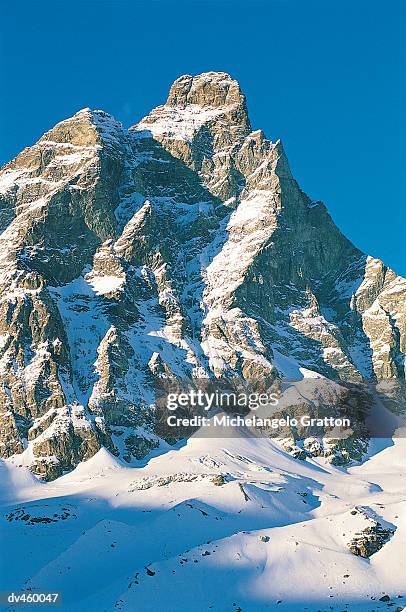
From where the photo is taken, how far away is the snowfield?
274 ft

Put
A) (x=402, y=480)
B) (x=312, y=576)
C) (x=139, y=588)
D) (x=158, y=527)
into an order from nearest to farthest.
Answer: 1. (x=139, y=588)
2. (x=312, y=576)
3. (x=158, y=527)
4. (x=402, y=480)

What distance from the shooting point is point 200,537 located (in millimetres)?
107312

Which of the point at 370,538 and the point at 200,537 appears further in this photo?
the point at 200,537

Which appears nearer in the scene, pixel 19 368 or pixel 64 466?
pixel 64 466

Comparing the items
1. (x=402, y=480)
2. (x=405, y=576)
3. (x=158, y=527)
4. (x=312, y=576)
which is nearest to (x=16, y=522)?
(x=158, y=527)

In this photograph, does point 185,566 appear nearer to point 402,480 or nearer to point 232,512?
point 232,512

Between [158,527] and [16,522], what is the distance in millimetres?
33305

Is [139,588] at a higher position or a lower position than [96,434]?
lower

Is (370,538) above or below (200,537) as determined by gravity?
above

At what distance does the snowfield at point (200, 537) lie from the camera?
274 ft

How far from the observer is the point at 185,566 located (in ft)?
286

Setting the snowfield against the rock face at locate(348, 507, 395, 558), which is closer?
the snowfield

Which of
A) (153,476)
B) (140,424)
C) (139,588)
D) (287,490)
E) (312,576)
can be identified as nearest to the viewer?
(139,588)

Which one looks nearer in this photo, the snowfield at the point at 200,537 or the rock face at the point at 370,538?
the snowfield at the point at 200,537
